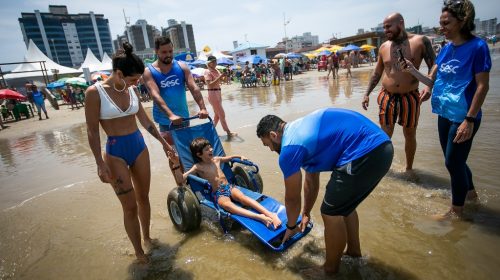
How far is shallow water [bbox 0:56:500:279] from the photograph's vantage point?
269 centimetres

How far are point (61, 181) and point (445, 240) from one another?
21.2 ft

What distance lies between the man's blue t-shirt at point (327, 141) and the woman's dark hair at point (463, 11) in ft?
4.75

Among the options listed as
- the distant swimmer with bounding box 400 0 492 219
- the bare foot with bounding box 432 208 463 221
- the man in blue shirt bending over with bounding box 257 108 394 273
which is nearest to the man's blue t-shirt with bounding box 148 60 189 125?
the man in blue shirt bending over with bounding box 257 108 394 273

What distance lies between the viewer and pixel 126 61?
2.56 metres

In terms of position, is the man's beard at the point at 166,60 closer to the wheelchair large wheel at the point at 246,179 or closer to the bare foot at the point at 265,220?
the wheelchair large wheel at the point at 246,179

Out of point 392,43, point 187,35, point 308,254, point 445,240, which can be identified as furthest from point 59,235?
point 187,35

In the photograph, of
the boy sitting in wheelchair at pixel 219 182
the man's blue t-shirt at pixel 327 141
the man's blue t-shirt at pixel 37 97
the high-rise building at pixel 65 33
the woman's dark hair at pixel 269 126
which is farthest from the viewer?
the high-rise building at pixel 65 33

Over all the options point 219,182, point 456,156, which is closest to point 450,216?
point 456,156

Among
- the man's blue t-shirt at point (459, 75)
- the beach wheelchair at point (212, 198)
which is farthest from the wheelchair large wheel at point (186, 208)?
the man's blue t-shirt at point (459, 75)

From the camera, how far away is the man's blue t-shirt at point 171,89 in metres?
4.09

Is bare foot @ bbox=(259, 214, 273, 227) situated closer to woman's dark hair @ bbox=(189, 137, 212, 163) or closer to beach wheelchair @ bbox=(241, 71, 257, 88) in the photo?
woman's dark hair @ bbox=(189, 137, 212, 163)

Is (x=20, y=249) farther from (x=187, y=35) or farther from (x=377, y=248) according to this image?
(x=187, y=35)

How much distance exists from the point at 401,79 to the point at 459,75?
1.18m

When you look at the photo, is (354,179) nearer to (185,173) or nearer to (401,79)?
(185,173)
